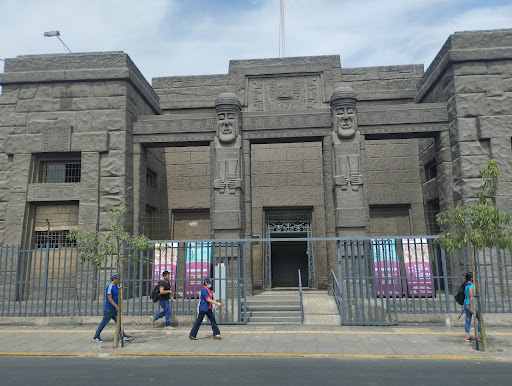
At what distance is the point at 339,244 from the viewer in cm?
1112

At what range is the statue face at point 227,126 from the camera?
13648 millimetres

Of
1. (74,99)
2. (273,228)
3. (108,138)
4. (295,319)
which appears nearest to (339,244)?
(295,319)

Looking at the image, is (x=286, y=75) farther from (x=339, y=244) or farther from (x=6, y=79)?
(x=6, y=79)

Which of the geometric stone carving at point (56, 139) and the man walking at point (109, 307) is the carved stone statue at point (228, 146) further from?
the man walking at point (109, 307)

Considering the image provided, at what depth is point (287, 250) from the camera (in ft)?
65.7

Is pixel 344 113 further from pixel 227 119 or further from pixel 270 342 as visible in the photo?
pixel 270 342

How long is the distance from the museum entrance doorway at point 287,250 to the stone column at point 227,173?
366 centimetres

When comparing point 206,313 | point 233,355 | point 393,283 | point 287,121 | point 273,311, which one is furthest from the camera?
point 287,121

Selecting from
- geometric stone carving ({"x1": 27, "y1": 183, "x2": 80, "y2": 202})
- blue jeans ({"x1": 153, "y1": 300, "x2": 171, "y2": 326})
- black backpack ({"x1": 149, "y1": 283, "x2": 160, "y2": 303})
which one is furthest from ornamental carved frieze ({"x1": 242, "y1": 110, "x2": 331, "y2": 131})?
blue jeans ({"x1": 153, "y1": 300, "x2": 171, "y2": 326})

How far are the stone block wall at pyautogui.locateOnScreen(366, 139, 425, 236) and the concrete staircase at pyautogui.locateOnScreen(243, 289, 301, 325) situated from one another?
6.54m

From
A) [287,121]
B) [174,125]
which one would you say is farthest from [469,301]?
[174,125]

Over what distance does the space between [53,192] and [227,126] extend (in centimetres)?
626

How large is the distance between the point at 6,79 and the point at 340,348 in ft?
45.8

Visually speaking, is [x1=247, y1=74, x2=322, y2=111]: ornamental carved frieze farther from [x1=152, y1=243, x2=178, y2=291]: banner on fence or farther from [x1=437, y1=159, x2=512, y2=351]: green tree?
[x1=437, y1=159, x2=512, y2=351]: green tree
